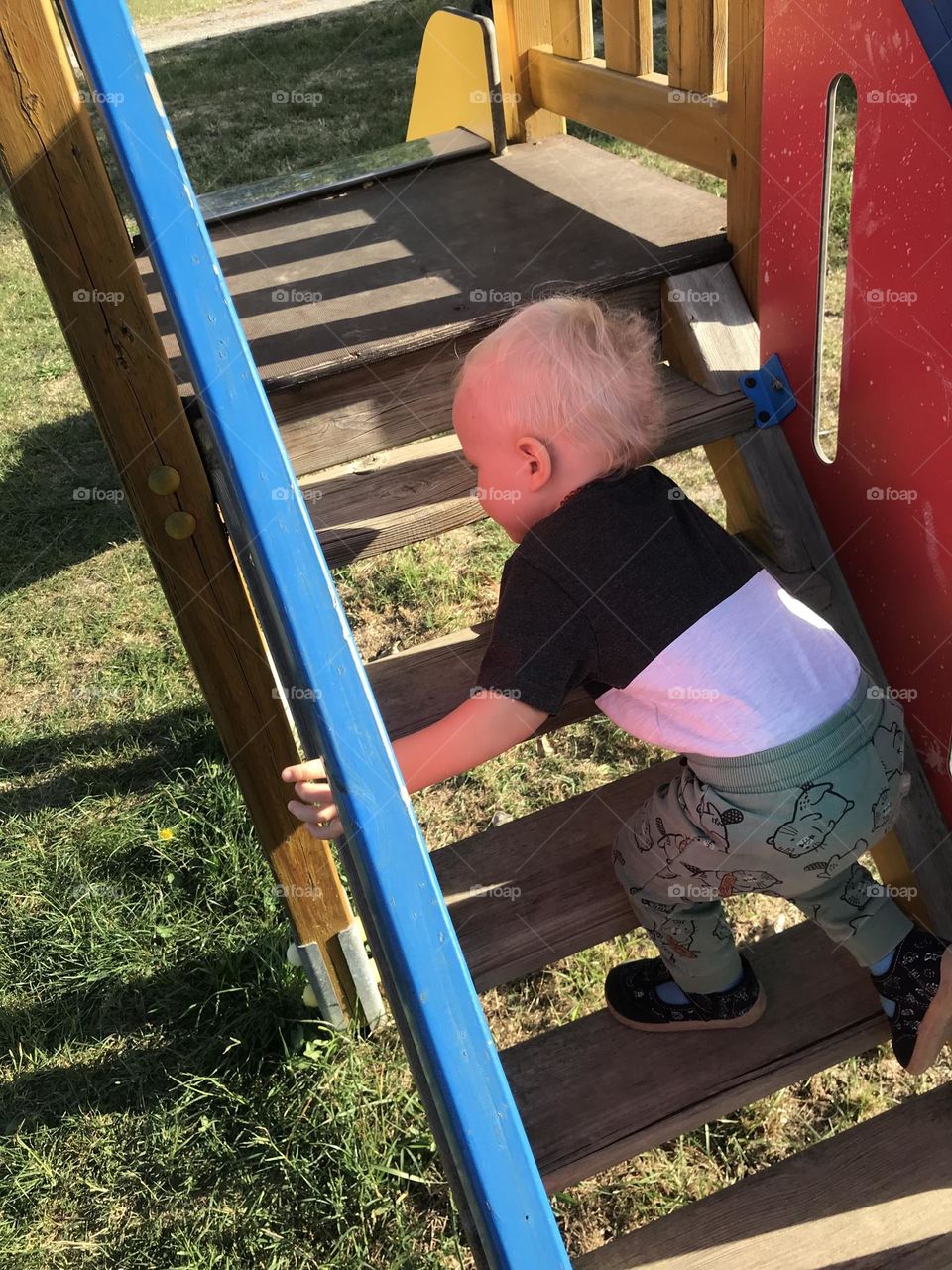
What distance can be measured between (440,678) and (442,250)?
1286 mm

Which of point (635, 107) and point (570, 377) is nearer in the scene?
point (570, 377)

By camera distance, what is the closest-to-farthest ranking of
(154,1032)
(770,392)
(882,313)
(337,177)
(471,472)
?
(882,313), (770,392), (471,472), (154,1032), (337,177)

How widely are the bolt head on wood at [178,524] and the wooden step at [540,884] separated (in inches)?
29.3

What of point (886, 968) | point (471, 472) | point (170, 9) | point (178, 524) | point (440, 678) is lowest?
point (170, 9)

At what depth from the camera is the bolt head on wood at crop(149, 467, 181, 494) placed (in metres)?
1.88

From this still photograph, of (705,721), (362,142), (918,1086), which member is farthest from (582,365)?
(362,142)

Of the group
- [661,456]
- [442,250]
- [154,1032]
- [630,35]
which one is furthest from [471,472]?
[154,1032]

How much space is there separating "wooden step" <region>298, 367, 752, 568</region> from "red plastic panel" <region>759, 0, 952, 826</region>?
6.7 inches

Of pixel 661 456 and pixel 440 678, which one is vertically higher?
pixel 661 456

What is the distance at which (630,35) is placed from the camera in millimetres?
2936

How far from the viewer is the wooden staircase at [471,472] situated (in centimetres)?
182

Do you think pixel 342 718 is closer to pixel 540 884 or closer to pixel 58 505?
pixel 540 884

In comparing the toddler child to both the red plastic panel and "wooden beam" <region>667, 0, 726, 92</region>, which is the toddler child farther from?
"wooden beam" <region>667, 0, 726, 92</region>

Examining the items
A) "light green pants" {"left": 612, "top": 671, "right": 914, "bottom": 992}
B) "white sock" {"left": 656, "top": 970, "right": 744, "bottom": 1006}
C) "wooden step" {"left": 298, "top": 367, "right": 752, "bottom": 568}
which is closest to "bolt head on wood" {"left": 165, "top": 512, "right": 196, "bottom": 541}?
"wooden step" {"left": 298, "top": 367, "right": 752, "bottom": 568}
